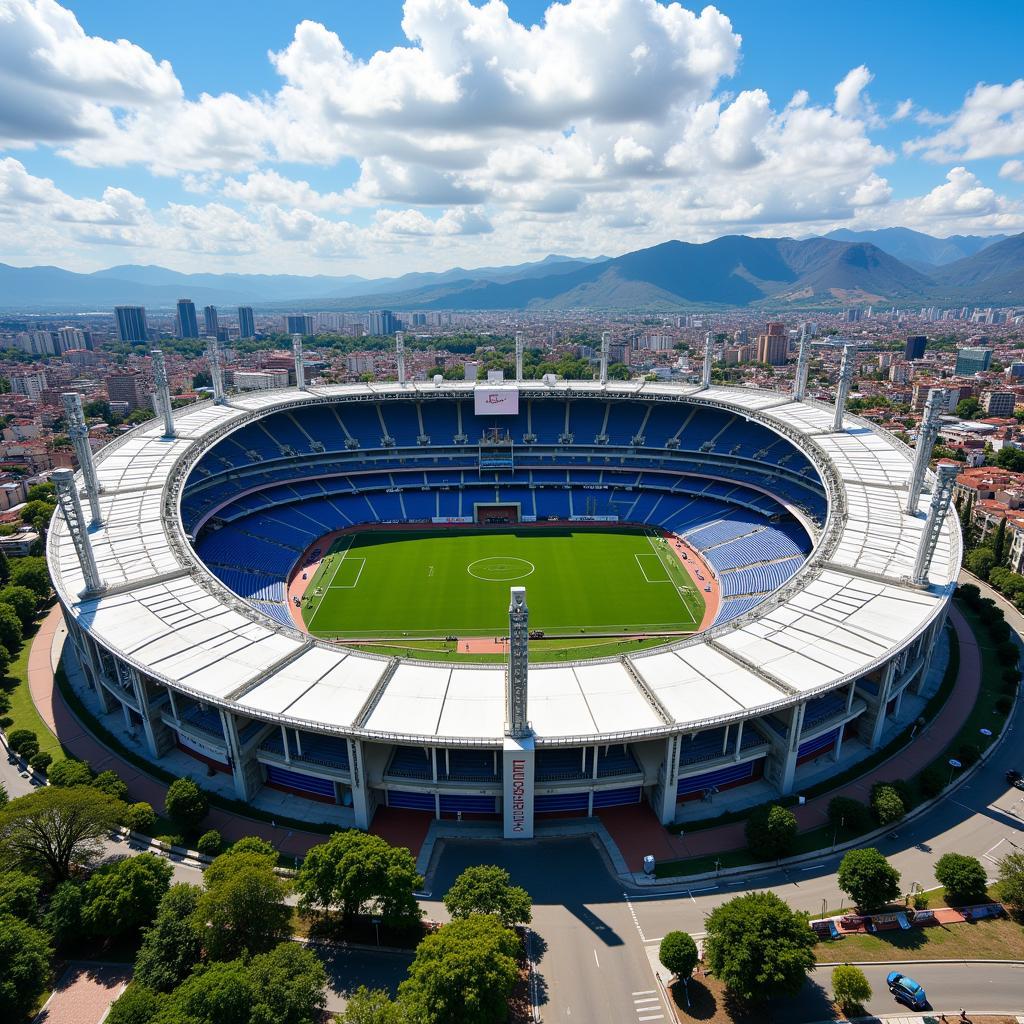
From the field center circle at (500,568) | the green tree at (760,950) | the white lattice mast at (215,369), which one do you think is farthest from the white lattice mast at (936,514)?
the white lattice mast at (215,369)

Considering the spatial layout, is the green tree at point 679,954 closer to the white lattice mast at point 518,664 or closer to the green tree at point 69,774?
the white lattice mast at point 518,664

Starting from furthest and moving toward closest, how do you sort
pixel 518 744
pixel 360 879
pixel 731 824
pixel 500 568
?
1. pixel 500 568
2. pixel 731 824
3. pixel 518 744
4. pixel 360 879

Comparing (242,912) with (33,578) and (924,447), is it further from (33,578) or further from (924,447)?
(924,447)

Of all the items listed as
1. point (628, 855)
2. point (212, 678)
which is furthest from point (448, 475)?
point (628, 855)

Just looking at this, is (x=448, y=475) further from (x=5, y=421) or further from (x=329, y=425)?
(x=5, y=421)

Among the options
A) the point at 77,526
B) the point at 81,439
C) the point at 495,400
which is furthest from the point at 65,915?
the point at 495,400

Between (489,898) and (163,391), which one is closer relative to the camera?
(489,898)

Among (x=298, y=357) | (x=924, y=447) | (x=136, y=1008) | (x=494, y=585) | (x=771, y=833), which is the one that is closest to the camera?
(x=136, y=1008)
